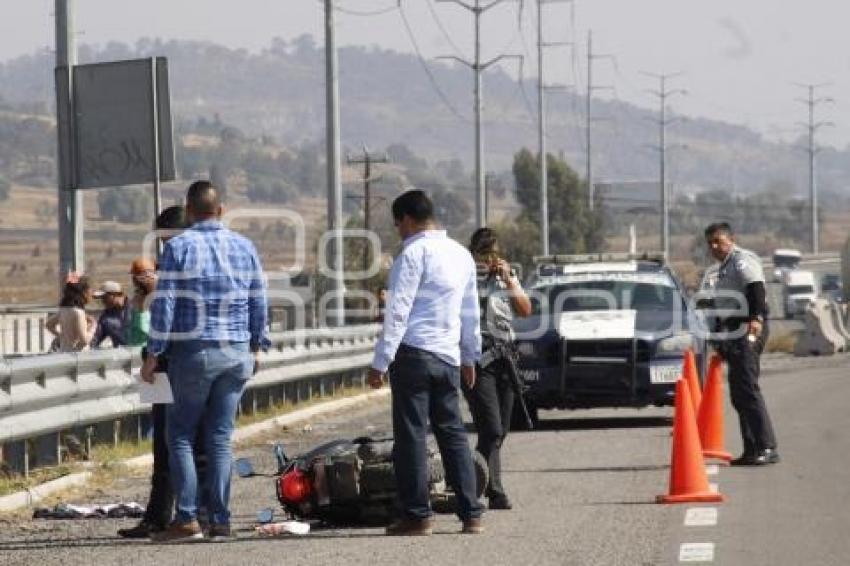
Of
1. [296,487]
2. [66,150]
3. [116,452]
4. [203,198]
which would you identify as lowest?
[116,452]

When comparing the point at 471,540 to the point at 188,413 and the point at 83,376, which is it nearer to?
the point at 188,413

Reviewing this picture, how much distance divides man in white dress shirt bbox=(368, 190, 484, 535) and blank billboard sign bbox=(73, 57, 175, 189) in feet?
15.9

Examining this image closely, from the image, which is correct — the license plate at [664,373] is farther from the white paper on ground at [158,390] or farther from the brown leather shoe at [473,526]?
the white paper on ground at [158,390]

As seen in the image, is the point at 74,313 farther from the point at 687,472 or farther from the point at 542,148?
the point at 542,148

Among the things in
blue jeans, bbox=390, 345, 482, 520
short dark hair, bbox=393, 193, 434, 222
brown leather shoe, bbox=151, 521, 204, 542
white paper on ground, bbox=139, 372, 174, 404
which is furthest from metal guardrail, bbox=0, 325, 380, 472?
short dark hair, bbox=393, 193, 434, 222

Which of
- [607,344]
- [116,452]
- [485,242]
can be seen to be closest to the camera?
[485,242]

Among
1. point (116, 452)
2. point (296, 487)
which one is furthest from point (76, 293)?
point (296, 487)

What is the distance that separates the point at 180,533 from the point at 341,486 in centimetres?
110

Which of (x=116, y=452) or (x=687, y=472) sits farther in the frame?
(x=116, y=452)

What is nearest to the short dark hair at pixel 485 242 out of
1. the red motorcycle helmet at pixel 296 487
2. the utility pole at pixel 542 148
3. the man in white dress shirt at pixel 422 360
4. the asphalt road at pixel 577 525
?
the asphalt road at pixel 577 525

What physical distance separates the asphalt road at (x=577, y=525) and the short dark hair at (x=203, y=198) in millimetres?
1766

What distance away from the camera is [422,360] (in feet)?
41.0

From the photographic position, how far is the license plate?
21.2 m

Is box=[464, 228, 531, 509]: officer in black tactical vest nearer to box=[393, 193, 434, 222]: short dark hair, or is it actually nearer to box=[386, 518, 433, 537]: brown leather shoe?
box=[386, 518, 433, 537]: brown leather shoe
